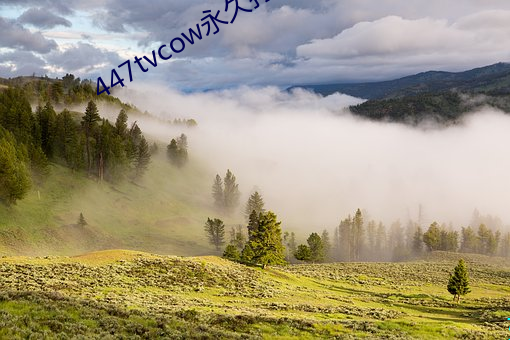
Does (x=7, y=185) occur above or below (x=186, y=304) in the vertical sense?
above

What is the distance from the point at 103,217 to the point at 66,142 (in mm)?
33629

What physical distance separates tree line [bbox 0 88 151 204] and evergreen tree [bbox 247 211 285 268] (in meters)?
69.2

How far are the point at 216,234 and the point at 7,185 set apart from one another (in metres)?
61.7

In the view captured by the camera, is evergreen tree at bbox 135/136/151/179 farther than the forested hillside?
Yes

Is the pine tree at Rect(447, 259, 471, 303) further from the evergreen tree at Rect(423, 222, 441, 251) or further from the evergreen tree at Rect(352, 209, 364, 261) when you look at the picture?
the evergreen tree at Rect(423, 222, 441, 251)

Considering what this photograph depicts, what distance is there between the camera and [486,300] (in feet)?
226

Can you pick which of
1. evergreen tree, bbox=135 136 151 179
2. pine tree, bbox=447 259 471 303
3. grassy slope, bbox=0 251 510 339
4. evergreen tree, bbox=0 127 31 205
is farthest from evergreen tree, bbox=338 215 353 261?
evergreen tree, bbox=0 127 31 205

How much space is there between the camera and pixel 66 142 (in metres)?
136

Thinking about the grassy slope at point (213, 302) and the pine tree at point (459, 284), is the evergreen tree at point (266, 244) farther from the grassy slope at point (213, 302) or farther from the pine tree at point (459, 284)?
the pine tree at point (459, 284)

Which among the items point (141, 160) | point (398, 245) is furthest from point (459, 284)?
point (398, 245)

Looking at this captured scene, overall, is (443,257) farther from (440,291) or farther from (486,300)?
(486,300)

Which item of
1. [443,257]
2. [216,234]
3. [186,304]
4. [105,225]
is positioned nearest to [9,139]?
[105,225]

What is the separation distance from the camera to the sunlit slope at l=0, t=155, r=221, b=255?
92.2 meters

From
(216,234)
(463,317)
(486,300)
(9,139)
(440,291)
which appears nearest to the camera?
(463,317)
